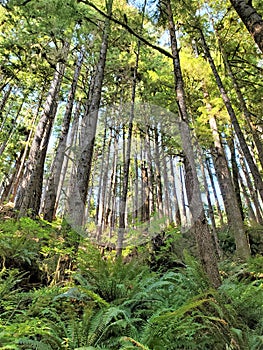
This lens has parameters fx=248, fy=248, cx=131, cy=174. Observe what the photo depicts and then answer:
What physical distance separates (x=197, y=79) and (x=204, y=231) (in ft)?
28.2

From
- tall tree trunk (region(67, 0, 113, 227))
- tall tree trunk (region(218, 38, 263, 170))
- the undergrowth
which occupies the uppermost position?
tall tree trunk (region(218, 38, 263, 170))

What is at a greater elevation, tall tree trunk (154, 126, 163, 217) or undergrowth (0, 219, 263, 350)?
tall tree trunk (154, 126, 163, 217)

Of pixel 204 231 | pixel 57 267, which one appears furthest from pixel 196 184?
pixel 57 267

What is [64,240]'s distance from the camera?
15.3 feet

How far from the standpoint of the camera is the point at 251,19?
324 centimetres

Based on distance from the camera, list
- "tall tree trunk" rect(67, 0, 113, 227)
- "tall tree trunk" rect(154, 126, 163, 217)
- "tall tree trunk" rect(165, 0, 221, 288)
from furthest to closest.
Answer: "tall tree trunk" rect(154, 126, 163, 217)
"tall tree trunk" rect(67, 0, 113, 227)
"tall tree trunk" rect(165, 0, 221, 288)

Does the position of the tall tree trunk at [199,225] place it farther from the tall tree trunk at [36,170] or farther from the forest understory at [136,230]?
the tall tree trunk at [36,170]

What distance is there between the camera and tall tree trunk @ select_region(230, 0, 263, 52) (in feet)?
10.2

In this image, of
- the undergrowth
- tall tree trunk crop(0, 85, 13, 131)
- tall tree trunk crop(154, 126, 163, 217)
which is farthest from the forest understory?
tall tree trunk crop(0, 85, 13, 131)

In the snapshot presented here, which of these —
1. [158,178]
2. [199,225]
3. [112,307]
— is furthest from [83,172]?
[158,178]

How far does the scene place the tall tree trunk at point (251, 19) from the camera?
10.2 ft

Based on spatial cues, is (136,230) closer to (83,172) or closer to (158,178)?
(83,172)

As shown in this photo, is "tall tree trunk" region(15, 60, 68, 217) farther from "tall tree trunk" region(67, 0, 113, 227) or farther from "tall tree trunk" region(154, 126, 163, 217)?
"tall tree trunk" region(154, 126, 163, 217)

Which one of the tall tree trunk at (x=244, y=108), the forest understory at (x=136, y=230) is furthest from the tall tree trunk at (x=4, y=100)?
the tall tree trunk at (x=244, y=108)
